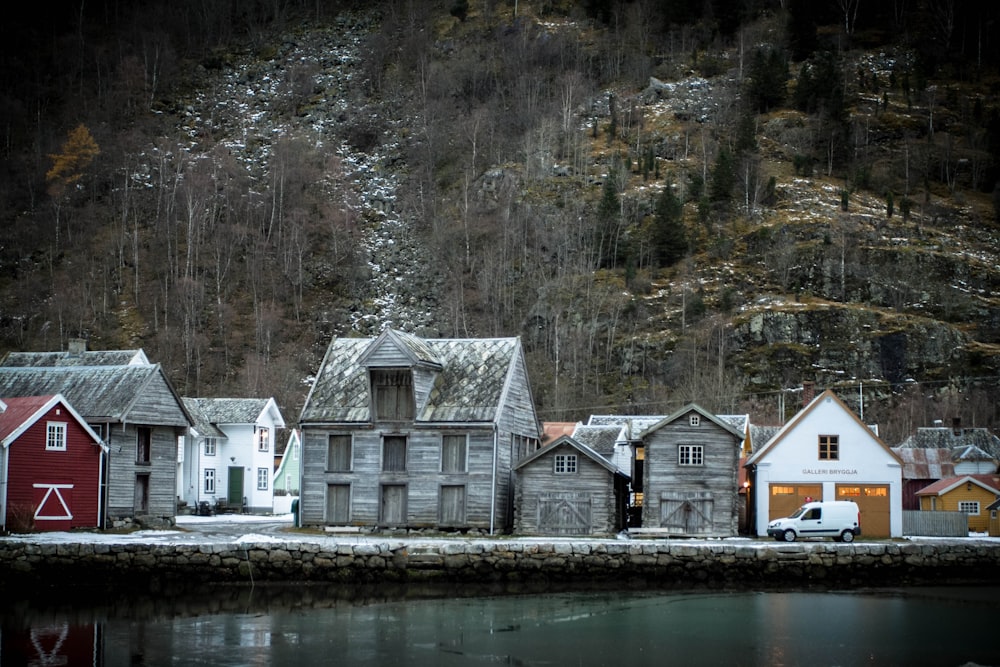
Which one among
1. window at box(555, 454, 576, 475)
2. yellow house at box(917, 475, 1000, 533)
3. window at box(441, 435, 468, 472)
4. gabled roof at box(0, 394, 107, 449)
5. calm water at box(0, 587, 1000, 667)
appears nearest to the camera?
calm water at box(0, 587, 1000, 667)

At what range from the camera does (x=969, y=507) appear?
6238 centimetres

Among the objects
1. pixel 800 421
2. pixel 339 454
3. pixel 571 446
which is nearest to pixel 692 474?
pixel 571 446

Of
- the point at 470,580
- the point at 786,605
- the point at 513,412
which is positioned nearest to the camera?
the point at 786,605

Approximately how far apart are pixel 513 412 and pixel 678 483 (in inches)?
314

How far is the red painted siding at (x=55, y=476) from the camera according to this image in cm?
4472

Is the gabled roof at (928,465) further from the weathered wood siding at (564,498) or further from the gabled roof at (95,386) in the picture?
the gabled roof at (95,386)

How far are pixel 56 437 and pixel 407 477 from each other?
1451 centimetres

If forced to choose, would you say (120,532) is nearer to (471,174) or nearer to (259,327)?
(259,327)

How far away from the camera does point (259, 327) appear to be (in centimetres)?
12031

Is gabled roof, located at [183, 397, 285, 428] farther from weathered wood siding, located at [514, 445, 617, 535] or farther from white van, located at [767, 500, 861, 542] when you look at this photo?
white van, located at [767, 500, 861, 542]

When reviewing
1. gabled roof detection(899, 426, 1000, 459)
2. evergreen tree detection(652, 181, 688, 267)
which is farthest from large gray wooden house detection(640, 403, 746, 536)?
evergreen tree detection(652, 181, 688, 267)

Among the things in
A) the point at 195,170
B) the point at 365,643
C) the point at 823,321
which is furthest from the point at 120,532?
the point at 195,170

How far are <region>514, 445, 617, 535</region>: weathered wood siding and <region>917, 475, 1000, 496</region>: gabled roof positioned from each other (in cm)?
2273

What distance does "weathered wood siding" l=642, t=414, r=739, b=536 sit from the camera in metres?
50.2
